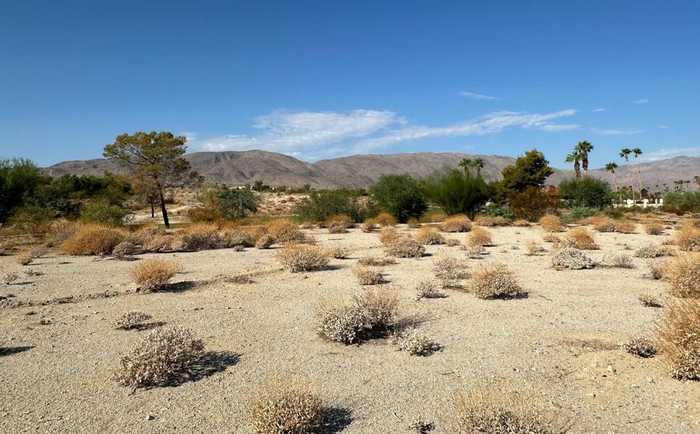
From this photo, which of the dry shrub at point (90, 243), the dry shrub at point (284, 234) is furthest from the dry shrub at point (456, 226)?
the dry shrub at point (90, 243)

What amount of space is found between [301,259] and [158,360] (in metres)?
7.56

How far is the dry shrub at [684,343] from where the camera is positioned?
5219mm

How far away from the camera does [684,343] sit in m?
5.36

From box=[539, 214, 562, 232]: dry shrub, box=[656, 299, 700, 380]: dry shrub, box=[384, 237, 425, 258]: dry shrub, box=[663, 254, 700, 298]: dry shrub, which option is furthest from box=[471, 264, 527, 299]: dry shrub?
box=[539, 214, 562, 232]: dry shrub

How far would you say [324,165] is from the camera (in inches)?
6373

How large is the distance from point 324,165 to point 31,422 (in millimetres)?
158307

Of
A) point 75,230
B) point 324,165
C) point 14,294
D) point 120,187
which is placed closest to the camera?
point 14,294

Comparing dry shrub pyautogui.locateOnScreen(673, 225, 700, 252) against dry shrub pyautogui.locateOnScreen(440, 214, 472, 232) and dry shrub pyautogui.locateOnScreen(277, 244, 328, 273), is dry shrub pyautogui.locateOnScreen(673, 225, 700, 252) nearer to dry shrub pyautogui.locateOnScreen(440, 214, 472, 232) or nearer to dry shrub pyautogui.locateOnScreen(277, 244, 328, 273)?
dry shrub pyautogui.locateOnScreen(440, 214, 472, 232)

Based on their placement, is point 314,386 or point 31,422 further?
point 314,386

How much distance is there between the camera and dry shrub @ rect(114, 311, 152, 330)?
318 inches

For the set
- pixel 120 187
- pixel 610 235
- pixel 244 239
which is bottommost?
pixel 610 235

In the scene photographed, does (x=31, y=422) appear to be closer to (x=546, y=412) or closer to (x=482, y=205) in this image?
(x=546, y=412)

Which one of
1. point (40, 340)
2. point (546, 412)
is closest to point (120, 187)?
point (40, 340)

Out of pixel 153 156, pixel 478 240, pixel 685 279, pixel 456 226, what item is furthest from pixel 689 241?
pixel 153 156
